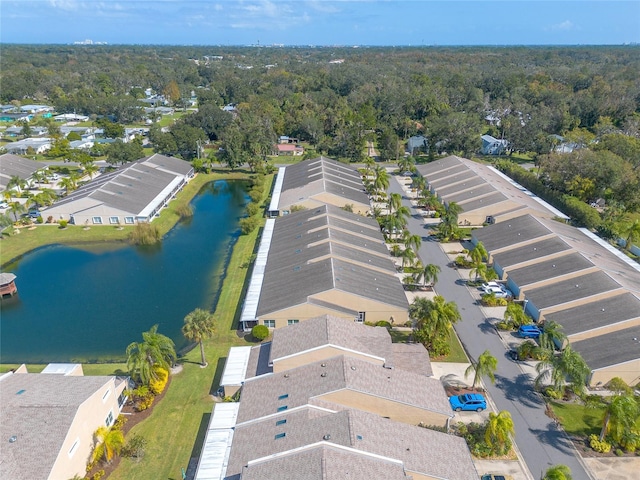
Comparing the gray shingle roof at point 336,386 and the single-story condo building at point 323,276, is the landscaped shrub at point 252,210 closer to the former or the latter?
the single-story condo building at point 323,276

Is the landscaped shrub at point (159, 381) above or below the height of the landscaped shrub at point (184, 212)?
above

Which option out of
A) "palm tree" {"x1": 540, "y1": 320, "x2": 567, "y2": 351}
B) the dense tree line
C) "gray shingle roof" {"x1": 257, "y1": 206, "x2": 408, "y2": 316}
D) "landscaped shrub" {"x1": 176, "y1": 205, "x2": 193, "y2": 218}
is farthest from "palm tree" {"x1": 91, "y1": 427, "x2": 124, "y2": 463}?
the dense tree line

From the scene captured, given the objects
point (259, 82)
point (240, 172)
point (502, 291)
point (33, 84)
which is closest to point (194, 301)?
point (502, 291)

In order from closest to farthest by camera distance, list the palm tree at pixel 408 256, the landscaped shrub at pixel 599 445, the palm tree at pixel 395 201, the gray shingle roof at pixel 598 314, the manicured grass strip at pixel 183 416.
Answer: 1. the manicured grass strip at pixel 183 416
2. the landscaped shrub at pixel 599 445
3. the gray shingle roof at pixel 598 314
4. the palm tree at pixel 408 256
5. the palm tree at pixel 395 201

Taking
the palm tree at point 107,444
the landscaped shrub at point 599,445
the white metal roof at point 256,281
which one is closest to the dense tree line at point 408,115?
the white metal roof at point 256,281

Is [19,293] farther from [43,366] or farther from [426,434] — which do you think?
[426,434]

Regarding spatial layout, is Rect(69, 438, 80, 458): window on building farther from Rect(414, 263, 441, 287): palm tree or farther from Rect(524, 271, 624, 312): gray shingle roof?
Rect(524, 271, 624, 312): gray shingle roof
